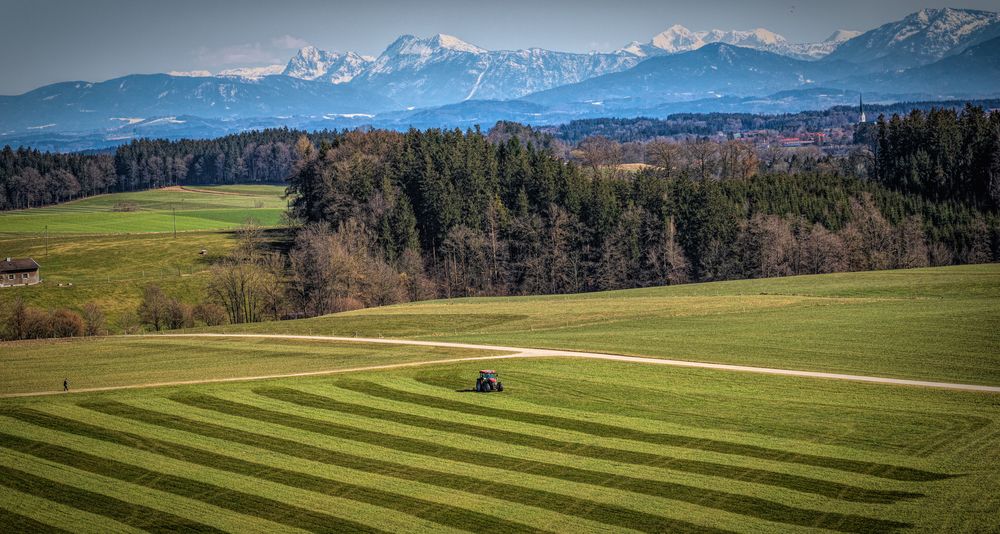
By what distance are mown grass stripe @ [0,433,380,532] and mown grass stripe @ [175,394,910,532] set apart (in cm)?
774

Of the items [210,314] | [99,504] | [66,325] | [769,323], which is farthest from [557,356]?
[66,325]

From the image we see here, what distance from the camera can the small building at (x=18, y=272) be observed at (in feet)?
401

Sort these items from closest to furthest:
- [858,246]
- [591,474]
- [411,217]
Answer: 1. [591,474]
2. [858,246]
3. [411,217]

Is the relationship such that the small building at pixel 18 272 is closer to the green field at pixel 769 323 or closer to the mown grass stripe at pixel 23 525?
the green field at pixel 769 323

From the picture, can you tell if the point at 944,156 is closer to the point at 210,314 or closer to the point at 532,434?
the point at 210,314

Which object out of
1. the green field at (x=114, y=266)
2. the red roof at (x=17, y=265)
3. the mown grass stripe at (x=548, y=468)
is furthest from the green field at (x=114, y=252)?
the mown grass stripe at (x=548, y=468)

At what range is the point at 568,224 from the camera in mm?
133500

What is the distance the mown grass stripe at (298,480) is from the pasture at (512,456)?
100 mm

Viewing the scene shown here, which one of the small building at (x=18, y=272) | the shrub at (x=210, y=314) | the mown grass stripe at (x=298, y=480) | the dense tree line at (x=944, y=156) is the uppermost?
the dense tree line at (x=944, y=156)

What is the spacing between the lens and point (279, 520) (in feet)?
112

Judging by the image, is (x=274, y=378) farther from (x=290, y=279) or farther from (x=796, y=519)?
(x=290, y=279)

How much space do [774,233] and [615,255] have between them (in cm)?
2120

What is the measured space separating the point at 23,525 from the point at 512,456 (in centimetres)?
Answer: 1918

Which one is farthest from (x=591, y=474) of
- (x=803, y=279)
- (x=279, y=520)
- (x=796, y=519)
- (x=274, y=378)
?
(x=803, y=279)
